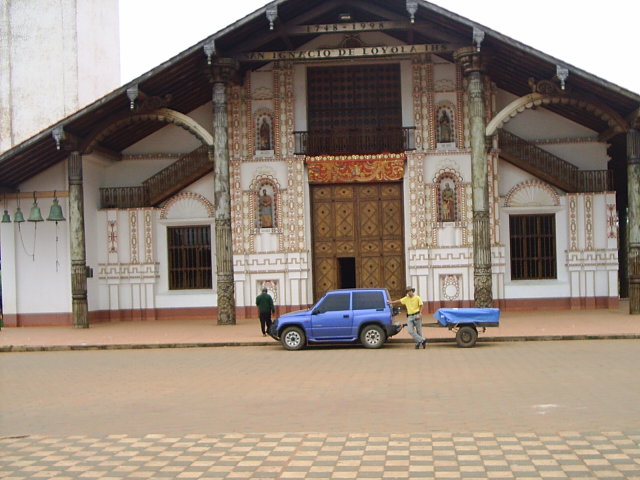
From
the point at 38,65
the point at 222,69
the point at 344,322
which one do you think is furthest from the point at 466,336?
the point at 38,65

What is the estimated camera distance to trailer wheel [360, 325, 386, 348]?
824 inches

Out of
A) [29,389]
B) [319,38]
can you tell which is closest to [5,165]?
[319,38]

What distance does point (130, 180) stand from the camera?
3188 centimetres

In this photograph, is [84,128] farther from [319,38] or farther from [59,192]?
[319,38]

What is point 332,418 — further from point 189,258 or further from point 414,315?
point 189,258

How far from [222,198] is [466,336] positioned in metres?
9.25

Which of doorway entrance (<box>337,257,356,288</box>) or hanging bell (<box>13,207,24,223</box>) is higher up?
hanging bell (<box>13,207,24,223</box>)

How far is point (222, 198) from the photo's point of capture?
27.1 m

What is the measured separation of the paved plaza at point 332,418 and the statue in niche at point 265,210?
12.2 meters

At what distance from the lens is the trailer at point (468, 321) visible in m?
20.6

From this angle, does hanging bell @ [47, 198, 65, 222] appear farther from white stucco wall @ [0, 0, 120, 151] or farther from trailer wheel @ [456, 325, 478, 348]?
trailer wheel @ [456, 325, 478, 348]

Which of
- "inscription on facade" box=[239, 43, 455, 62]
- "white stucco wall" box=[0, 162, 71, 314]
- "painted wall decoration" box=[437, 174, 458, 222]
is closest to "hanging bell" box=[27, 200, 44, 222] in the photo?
"white stucco wall" box=[0, 162, 71, 314]

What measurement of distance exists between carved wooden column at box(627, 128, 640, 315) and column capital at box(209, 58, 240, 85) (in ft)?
37.5

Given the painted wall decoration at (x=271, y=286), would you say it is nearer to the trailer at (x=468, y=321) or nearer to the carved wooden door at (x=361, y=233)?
the carved wooden door at (x=361, y=233)
